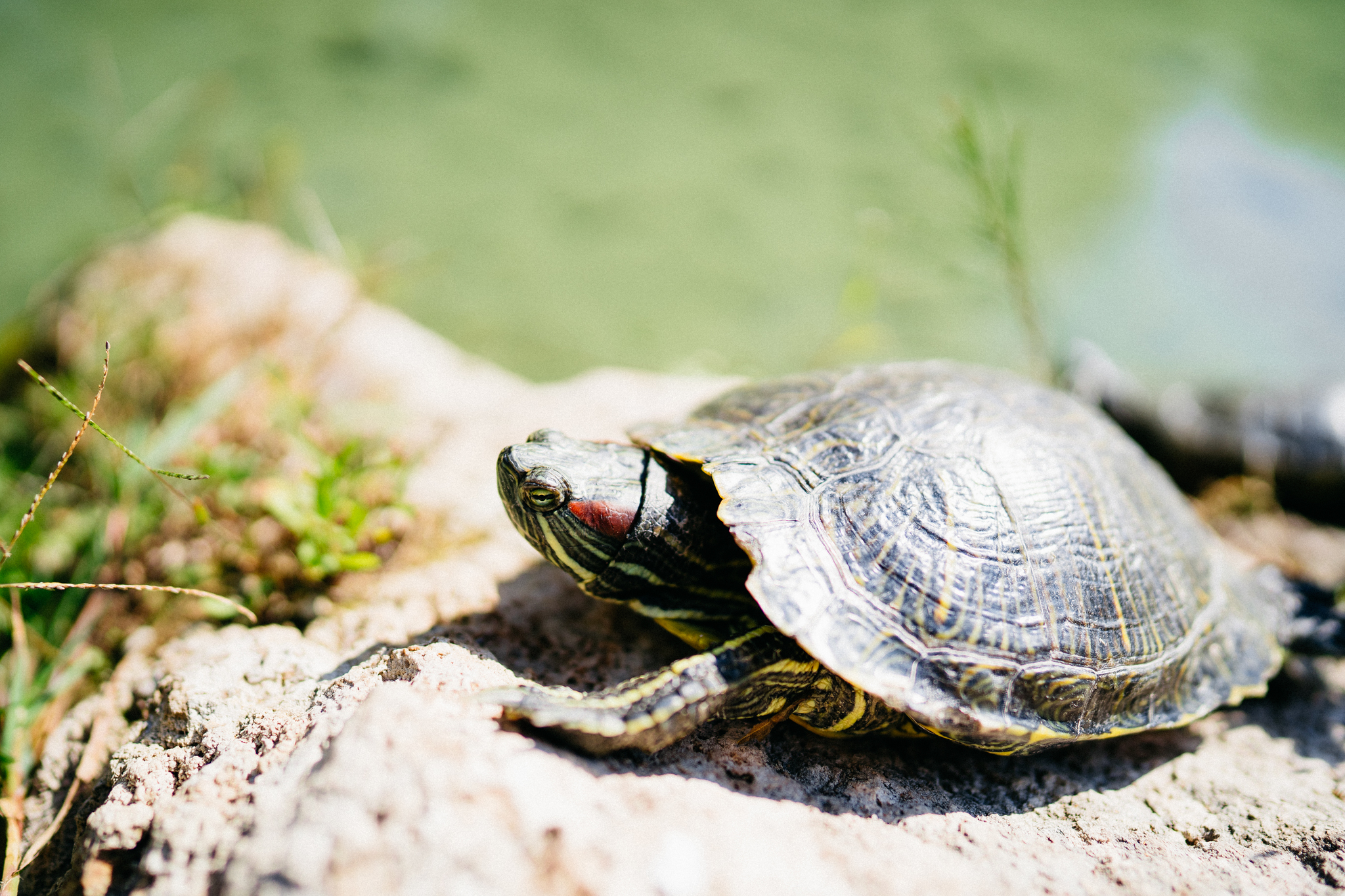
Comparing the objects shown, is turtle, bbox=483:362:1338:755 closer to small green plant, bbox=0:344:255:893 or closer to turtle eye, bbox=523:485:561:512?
turtle eye, bbox=523:485:561:512

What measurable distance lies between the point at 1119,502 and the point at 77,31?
32.9 feet

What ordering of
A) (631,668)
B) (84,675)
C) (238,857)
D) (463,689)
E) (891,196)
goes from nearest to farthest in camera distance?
(238,857) → (463,689) → (631,668) → (84,675) → (891,196)

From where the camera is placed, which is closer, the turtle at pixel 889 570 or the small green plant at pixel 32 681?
the turtle at pixel 889 570

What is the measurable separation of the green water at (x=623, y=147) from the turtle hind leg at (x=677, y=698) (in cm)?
243

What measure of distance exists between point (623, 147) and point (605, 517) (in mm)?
6023

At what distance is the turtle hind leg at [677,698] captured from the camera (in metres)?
1.98

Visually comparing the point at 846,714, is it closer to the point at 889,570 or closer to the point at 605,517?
the point at 889,570

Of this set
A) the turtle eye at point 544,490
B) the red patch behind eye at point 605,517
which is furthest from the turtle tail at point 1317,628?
the turtle eye at point 544,490

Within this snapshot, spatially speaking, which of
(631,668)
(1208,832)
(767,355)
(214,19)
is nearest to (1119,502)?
(1208,832)

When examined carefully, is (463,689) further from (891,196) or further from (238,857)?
(891,196)

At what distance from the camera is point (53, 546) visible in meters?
3.26

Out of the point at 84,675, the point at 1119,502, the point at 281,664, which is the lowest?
the point at 84,675

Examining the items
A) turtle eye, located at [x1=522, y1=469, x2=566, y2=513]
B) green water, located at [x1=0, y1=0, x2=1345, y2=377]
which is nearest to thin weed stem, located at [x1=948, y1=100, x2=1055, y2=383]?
green water, located at [x1=0, y1=0, x2=1345, y2=377]

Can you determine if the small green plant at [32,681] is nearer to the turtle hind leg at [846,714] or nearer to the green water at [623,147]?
the turtle hind leg at [846,714]
